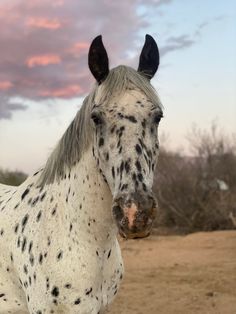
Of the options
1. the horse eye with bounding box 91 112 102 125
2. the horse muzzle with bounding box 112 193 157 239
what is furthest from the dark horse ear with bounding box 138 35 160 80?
the horse muzzle with bounding box 112 193 157 239

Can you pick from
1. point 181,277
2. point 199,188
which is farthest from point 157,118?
point 199,188

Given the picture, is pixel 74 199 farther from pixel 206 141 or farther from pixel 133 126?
pixel 206 141

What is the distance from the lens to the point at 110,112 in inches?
103

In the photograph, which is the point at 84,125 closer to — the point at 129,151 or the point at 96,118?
the point at 96,118

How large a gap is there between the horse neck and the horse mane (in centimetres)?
8

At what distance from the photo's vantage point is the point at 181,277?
847 centimetres

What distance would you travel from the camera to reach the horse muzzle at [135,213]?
7.65 ft

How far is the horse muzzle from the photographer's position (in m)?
2.33

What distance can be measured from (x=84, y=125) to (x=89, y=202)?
0.48 meters

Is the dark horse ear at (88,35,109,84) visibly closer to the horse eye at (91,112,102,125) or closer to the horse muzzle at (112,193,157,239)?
the horse eye at (91,112,102,125)

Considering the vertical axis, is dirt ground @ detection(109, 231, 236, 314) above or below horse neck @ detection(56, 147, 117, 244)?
below

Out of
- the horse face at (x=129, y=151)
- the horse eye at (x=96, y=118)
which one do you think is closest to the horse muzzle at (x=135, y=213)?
the horse face at (x=129, y=151)

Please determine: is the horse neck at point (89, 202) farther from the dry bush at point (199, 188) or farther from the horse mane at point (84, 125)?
the dry bush at point (199, 188)

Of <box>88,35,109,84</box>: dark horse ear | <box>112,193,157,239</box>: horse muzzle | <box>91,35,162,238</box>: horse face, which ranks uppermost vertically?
<box>88,35,109,84</box>: dark horse ear
